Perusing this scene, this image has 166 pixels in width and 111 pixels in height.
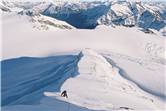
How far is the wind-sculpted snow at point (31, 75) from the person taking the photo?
4838cm

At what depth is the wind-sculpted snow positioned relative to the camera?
48.4m

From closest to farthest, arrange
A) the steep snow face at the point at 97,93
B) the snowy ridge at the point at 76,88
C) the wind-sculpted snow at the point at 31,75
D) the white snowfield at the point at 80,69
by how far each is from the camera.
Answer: the snowy ridge at the point at 76,88 < the steep snow face at the point at 97,93 < the white snowfield at the point at 80,69 < the wind-sculpted snow at the point at 31,75

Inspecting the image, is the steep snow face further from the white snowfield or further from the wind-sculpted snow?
the wind-sculpted snow

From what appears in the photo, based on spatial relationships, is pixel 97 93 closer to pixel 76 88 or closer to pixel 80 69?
pixel 76 88

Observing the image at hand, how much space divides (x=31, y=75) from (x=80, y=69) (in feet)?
41.2

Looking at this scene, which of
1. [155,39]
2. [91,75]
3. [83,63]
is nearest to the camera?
[91,75]

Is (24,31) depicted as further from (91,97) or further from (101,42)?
(91,97)

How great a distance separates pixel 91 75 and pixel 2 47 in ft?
159

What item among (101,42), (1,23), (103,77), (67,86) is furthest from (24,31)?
(67,86)

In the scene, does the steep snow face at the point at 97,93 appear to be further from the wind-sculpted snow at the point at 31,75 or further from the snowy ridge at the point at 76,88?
the wind-sculpted snow at the point at 31,75

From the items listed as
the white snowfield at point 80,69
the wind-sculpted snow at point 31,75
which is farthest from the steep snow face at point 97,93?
the wind-sculpted snow at point 31,75

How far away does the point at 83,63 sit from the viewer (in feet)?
179

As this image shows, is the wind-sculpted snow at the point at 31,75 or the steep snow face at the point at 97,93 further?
the wind-sculpted snow at the point at 31,75

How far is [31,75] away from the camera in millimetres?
60969
